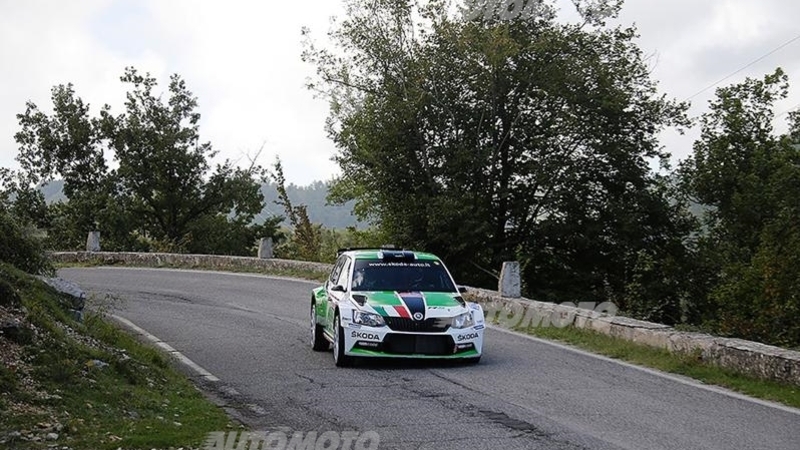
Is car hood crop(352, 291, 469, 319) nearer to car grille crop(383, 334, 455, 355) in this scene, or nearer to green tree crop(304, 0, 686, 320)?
car grille crop(383, 334, 455, 355)

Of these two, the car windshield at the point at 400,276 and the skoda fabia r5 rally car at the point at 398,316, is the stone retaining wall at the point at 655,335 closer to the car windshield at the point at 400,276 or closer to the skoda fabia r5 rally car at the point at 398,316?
the skoda fabia r5 rally car at the point at 398,316

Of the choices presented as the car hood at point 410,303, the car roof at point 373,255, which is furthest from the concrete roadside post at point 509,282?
the car hood at point 410,303

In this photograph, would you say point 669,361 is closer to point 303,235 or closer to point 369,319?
point 369,319

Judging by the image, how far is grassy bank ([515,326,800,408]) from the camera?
10.4 metres

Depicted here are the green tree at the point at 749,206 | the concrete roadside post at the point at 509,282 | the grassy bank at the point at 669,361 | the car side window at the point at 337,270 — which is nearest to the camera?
the grassy bank at the point at 669,361

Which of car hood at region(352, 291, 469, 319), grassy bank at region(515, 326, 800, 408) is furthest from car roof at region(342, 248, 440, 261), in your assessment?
grassy bank at region(515, 326, 800, 408)

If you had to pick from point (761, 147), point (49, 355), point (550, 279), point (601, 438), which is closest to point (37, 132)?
point (550, 279)

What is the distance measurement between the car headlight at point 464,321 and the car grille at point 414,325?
8.8 inches

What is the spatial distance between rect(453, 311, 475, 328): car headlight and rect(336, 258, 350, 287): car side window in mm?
1883

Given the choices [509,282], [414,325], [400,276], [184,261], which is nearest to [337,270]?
[400,276]

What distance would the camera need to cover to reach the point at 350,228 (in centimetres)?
4088

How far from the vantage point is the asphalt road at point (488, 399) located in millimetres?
8203

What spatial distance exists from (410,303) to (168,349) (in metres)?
3.97

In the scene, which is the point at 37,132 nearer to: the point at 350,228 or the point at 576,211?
the point at 350,228
